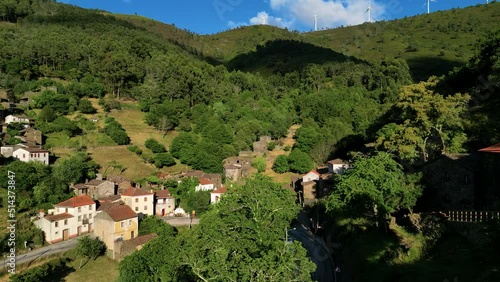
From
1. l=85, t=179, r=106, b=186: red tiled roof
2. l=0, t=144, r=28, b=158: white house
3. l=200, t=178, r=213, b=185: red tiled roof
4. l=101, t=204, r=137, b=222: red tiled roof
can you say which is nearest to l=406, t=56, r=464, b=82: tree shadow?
l=200, t=178, r=213, b=185: red tiled roof

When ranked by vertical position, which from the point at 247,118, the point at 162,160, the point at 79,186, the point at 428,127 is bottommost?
the point at 79,186

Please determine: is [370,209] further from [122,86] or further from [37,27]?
[37,27]

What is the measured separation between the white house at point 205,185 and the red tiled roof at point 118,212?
380 inches

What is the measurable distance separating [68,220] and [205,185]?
49.2 feet

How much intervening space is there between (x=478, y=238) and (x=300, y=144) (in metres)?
40.1

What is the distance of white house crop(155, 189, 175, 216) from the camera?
38.5 meters

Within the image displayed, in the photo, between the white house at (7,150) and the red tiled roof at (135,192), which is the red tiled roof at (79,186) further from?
the white house at (7,150)

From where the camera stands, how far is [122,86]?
234ft

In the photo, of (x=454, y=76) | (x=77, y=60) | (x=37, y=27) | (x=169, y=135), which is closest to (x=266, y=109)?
(x=169, y=135)

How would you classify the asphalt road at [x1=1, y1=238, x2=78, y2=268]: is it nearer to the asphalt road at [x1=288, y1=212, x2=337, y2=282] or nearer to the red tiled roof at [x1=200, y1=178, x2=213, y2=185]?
the red tiled roof at [x1=200, y1=178, x2=213, y2=185]

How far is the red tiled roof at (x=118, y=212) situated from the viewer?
3167cm

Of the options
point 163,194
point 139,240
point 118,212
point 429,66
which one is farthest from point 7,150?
point 429,66

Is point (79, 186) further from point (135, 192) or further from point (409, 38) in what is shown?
point (409, 38)

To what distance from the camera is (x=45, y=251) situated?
Answer: 2864 cm
